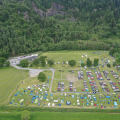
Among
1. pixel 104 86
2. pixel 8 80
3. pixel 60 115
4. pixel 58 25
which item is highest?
pixel 58 25

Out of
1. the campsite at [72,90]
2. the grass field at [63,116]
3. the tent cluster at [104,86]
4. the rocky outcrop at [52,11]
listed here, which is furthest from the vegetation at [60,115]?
the rocky outcrop at [52,11]

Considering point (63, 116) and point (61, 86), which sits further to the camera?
point (61, 86)

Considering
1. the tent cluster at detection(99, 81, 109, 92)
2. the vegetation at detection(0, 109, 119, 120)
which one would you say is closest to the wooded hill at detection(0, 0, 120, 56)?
the tent cluster at detection(99, 81, 109, 92)

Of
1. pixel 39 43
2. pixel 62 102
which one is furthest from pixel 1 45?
pixel 62 102

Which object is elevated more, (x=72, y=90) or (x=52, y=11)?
(x=52, y=11)

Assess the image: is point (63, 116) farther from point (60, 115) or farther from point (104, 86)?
point (104, 86)

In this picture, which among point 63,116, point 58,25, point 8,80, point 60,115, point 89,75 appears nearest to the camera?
point 63,116

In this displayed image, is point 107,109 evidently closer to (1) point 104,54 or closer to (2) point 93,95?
(2) point 93,95

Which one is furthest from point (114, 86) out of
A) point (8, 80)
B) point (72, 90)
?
point (8, 80)
